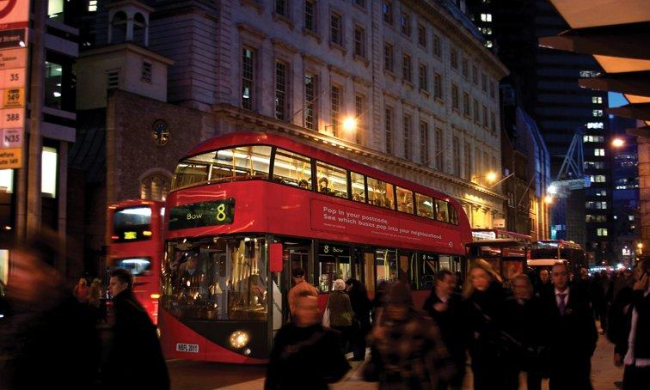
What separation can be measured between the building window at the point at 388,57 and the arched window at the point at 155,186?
21940mm

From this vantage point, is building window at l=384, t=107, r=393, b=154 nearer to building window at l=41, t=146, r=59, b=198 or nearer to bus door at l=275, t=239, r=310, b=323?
building window at l=41, t=146, r=59, b=198

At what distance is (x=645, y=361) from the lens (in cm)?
710

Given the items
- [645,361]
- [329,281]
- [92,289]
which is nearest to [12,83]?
[92,289]

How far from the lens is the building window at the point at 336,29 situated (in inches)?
1626

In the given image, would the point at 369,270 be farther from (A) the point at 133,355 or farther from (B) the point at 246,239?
(A) the point at 133,355

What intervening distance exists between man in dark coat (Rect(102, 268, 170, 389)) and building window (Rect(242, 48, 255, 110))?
28.8 meters

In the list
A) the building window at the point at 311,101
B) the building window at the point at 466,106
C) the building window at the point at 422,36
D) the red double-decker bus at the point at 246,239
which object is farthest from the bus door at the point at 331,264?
the building window at the point at 466,106

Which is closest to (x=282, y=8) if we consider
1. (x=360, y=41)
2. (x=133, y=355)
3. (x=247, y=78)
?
(x=247, y=78)

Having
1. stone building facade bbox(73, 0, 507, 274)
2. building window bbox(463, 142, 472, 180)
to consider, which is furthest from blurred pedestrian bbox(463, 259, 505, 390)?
building window bbox(463, 142, 472, 180)

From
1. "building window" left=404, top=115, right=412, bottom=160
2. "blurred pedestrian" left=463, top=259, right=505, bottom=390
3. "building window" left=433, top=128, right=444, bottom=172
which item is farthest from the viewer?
"building window" left=433, top=128, right=444, bottom=172

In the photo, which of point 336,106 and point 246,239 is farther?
point 336,106

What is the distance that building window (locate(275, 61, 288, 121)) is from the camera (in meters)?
35.8

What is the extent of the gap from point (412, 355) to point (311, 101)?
32.7 metres

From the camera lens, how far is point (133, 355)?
16.2 ft
